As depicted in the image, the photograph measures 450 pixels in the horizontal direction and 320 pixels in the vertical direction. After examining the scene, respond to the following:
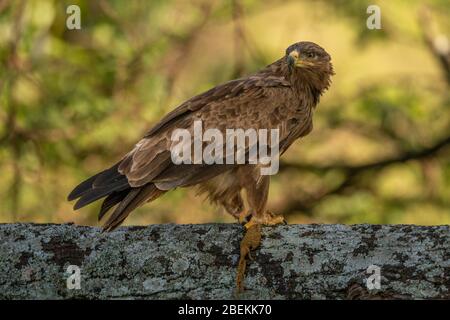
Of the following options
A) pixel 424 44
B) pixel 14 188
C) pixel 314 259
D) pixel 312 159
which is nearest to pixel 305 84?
pixel 314 259

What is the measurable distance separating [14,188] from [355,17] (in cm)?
459

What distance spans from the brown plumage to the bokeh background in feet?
9.35

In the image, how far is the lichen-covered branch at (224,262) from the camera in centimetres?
485

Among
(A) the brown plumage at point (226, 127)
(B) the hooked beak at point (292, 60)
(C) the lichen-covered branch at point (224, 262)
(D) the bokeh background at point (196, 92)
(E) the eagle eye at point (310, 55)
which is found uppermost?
(D) the bokeh background at point (196, 92)

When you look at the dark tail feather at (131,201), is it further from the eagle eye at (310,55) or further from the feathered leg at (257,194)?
the eagle eye at (310,55)

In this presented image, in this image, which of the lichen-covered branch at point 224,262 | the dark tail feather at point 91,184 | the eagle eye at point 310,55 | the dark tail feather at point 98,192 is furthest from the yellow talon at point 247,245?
the eagle eye at point 310,55

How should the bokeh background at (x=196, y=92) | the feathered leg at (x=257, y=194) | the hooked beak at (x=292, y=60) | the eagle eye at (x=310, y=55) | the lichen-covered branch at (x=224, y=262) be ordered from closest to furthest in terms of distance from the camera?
the lichen-covered branch at (x=224, y=262)
the feathered leg at (x=257, y=194)
the hooked beak at (x=292, y=60)
the eagle eye at (x=310, y=55)
the bokeh background at (x=196, y=92)

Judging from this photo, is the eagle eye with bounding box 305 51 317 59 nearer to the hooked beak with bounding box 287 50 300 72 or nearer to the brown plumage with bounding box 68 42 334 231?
the brown plumage with bounding box 68 42 334 231

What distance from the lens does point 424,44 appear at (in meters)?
11.5

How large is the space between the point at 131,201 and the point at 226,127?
3.59ft

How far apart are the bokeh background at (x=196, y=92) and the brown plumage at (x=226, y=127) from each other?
2.85 m

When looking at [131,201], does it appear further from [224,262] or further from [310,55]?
[310,55]

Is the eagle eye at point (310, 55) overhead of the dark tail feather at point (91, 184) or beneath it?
overhead
